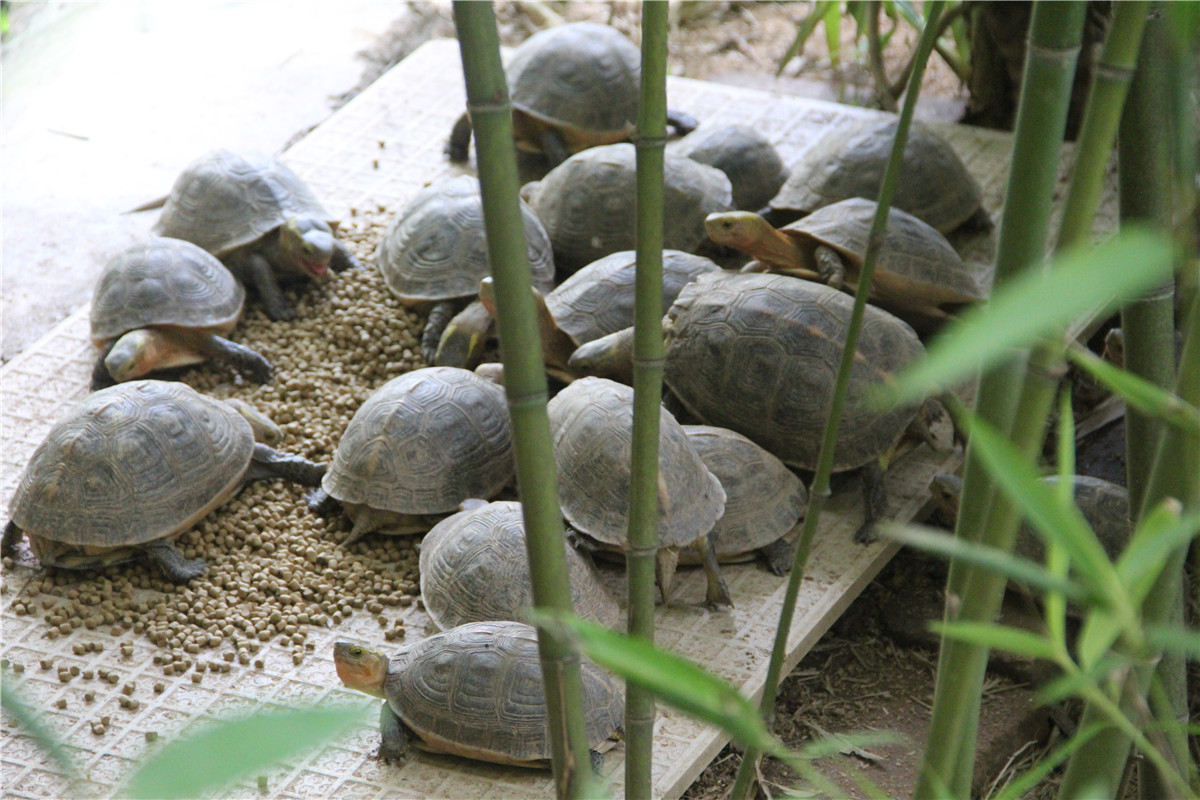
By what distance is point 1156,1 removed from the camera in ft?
3.78

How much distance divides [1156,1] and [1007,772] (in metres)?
1.69

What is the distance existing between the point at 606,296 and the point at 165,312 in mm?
1207

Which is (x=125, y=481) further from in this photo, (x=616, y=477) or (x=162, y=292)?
(x=616, y=477)

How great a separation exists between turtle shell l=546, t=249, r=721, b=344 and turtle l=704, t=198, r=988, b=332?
162mm

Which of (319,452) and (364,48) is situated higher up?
(364,48)

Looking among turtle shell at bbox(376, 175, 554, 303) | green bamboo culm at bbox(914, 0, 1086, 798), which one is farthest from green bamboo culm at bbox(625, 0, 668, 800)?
turtle shell at bbox(376, 175, 554, 303)

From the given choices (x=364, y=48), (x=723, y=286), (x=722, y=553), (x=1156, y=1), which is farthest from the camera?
(x=364, y=48)

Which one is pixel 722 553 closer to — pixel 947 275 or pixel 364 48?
pixel 947 275

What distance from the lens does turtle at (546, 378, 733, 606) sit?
236 centimetres

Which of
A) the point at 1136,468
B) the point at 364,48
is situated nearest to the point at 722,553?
the point at 1136,468

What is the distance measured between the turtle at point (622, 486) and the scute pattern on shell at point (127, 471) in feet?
2.75

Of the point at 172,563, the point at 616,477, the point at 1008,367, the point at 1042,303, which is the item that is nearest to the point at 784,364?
the point at 616,477

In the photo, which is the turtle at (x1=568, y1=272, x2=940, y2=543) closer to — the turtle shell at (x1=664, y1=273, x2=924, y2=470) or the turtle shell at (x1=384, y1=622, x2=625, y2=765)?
the turtle shell at (x1=664, y1=273, x2=924, y2=470)

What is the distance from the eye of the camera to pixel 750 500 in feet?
8.35
